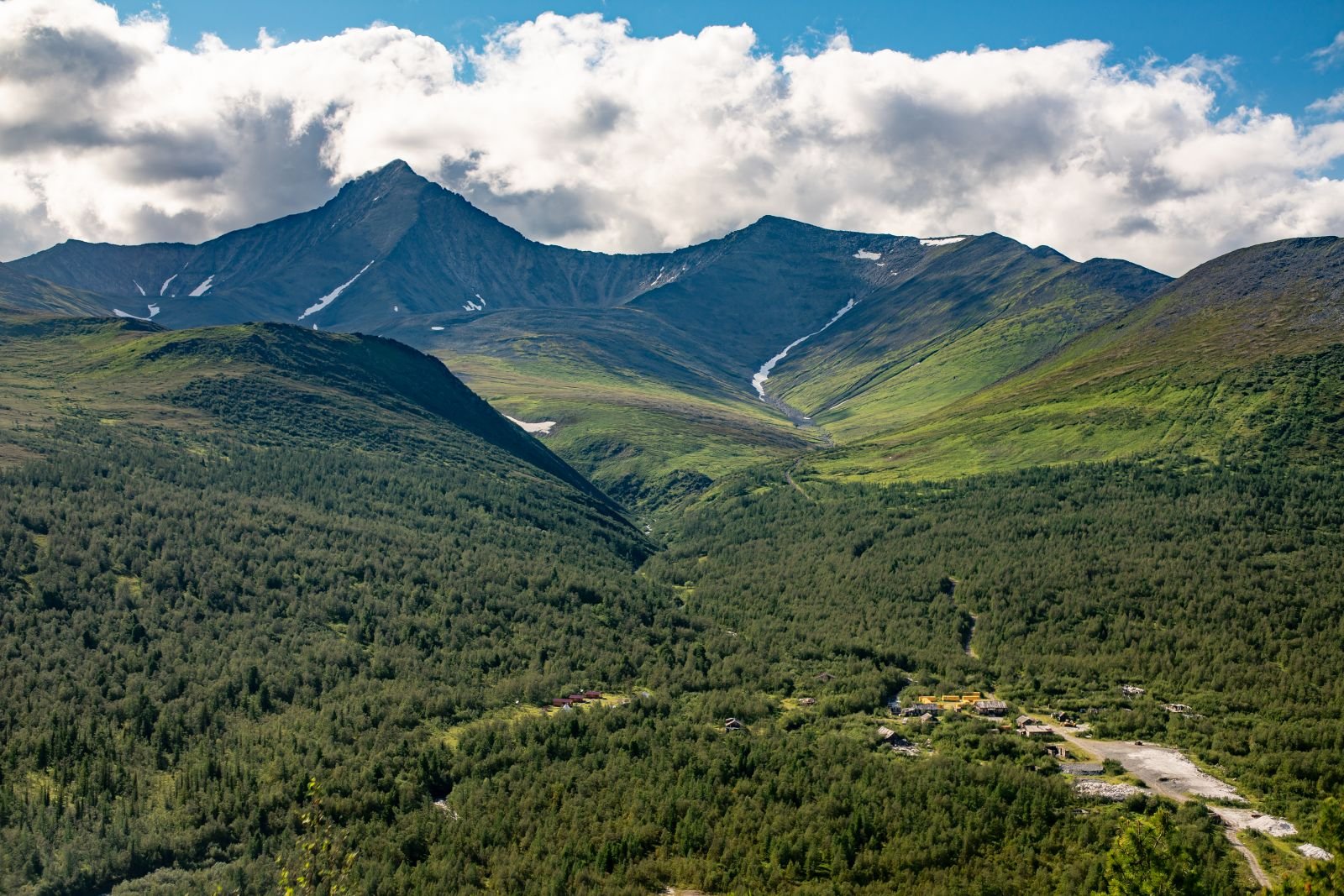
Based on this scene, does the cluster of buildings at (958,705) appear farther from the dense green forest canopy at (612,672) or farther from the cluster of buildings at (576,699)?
the cluster of buildings at (576,699)

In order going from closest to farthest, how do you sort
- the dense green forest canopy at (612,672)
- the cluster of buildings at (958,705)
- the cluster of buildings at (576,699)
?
the dense green forest canopy at (612,672), the cluster of buildings at (958,705), the cluster of buildings at (576,699)

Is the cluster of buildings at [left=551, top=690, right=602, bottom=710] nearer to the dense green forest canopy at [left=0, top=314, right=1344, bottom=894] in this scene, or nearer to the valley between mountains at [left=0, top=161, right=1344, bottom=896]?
the valley between mountains at [left=0, top=161, right=1344, bottom=896]

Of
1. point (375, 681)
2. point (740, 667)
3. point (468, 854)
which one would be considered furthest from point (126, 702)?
point (740, 667)

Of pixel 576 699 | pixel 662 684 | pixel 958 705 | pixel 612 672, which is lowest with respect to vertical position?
pixel 576 699

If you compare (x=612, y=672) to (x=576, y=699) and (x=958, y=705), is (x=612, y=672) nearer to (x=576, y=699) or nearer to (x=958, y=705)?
(x=576, y=699)

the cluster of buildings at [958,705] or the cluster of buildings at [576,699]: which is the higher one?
the cluster of buildings at [958,705]

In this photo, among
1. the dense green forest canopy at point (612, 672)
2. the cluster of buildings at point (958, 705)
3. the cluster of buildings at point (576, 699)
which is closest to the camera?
the dense green forest canopy at point (612, 672)

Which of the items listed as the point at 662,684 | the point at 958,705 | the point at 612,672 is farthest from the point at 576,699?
the point at 958,705

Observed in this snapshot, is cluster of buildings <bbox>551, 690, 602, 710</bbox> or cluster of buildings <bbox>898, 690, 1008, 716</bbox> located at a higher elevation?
cluster of buildings <bbox>898, 690, 1008, 716</bbox>

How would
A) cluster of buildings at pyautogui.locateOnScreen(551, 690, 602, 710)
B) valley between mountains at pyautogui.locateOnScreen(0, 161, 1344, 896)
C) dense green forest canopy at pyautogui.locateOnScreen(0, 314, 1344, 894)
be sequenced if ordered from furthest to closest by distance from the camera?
1. cluster of buildings at pyautogui.locateOnScreen(551, 690, 602, 710)
2. dense green forest canopy at pyautogui.locateOnScreen(0, 314, 1344, 894)
3. valley between mountains at pyautogui.locateOnScreen(0, 161, 1344, 896)

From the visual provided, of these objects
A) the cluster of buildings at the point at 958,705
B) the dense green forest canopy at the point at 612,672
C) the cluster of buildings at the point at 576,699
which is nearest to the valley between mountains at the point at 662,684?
the dense green forest canopy at the point at 612,672

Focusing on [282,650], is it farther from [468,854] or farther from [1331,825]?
[1331,825]

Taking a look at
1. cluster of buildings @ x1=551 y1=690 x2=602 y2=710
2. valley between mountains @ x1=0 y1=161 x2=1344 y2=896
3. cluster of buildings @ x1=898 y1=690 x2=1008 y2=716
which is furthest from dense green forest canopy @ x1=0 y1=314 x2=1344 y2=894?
cluster of buildings @ x1=898 y1=690 x2=1008 y2=716
